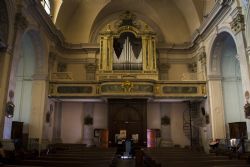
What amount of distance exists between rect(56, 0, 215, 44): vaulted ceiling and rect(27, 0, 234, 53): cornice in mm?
683

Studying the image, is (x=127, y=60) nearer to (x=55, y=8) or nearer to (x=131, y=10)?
(x=131, y=10)

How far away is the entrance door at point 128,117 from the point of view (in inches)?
687

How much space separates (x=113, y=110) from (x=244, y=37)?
9.69m

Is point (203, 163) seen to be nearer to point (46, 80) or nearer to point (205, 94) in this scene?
point (205, 94)

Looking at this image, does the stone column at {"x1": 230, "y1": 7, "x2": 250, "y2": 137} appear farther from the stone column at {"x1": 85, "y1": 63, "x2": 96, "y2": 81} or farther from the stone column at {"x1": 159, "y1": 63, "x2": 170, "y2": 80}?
the stone column at {"x1": 85, "y1": 63, "x2": 96, "y2": 81}

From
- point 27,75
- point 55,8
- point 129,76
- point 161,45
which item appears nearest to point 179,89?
point 129,76

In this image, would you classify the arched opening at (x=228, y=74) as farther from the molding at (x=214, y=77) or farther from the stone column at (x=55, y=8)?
the stone column at (x=55, y=8)

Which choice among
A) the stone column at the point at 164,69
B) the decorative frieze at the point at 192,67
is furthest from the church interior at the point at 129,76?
the stone column at the point at 164,69

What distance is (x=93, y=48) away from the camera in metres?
19.3

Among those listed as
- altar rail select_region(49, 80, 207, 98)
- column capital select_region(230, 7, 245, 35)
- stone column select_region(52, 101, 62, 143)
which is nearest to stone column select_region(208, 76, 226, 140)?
altar rail select_region(49, 80, 207, 98)

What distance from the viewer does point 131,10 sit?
829 inches

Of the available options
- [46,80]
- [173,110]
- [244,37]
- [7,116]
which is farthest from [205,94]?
[7,116]

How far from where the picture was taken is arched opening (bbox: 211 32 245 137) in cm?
1502

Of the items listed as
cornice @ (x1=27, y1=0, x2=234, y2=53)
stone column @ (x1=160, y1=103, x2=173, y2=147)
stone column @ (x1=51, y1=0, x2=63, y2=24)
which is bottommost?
stone column @ (x1=160, y1=103, x2=173, y2=147)
